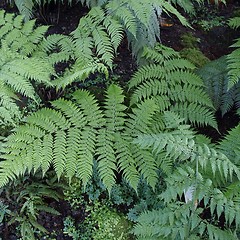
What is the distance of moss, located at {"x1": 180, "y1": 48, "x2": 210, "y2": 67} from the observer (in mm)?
3924

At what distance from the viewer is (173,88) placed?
3.38 m

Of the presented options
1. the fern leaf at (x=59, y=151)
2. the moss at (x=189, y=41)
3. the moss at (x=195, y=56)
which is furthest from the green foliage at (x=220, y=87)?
the fern leaf at (x=59, y=151)

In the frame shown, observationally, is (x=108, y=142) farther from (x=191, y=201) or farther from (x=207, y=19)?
(x=207, y=19)

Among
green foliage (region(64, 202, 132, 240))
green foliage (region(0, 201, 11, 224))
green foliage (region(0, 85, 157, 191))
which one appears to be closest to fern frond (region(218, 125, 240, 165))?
green foliage (region(0, 85, 157, 191))

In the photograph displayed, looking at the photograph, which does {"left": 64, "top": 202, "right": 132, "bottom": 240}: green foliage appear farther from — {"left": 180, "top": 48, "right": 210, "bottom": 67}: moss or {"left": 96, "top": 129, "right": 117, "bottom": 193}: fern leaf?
{"left": 180, "top": 48, "right": 210, "bottom": 67}: moss

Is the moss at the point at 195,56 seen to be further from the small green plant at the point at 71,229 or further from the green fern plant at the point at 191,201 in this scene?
the small green plant at the point at 71,229

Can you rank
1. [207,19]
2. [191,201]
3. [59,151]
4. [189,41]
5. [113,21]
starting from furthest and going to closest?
[207,19], [189,41], [113,21], [59,151], [191,201]

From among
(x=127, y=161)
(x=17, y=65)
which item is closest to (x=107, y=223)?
(x=127, y=161)

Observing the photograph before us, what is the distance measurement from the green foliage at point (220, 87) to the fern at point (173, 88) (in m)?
0.11

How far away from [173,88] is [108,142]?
2.55 ft

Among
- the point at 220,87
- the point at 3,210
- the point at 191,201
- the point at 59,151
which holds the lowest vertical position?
the point at 3,210

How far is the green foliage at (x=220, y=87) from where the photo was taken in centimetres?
354

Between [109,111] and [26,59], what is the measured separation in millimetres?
742

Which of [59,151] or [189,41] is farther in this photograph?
[189,41]
